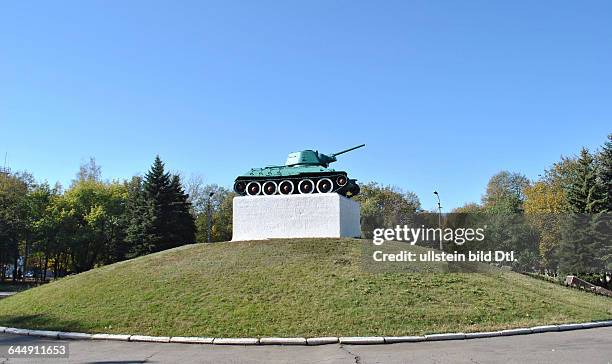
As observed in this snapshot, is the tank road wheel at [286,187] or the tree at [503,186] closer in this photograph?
the tank road wheel at [286,187]

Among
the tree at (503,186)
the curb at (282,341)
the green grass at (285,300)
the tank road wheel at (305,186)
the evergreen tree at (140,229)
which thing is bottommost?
the curb at (282,341)

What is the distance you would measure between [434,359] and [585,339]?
4.63m

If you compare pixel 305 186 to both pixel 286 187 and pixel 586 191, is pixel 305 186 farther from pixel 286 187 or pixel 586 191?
pixel 586 191

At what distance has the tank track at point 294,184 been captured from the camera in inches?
933

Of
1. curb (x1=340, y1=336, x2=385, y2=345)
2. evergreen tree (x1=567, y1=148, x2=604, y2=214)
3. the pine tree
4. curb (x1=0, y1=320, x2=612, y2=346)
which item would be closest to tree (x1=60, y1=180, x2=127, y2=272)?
curb (x1=0, y1=320, x2=612, y2=346)

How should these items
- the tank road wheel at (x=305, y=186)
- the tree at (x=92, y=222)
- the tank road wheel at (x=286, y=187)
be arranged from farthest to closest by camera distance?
the tree at (x=92, y=222)
the tank road wheel at (x=286, y=187)
the tank road wheel at (x=305, y=186)

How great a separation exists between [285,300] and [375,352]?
15.4ft

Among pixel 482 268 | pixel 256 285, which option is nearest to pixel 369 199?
pixel 482 268

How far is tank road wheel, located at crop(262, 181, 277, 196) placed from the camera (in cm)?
2450

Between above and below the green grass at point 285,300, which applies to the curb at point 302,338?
below

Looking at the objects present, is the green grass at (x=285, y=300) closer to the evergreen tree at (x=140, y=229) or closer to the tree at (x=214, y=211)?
the evergreen tree at (x=140, y=229)

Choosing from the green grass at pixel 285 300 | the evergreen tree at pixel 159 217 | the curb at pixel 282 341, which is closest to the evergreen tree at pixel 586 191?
the green grass at pixel 285 300

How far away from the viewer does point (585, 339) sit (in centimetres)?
1159

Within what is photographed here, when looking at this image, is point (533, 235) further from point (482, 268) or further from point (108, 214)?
point (108, 214)
